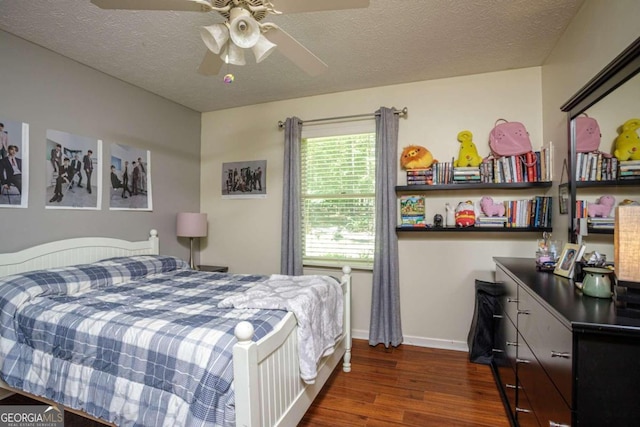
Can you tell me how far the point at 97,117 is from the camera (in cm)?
270

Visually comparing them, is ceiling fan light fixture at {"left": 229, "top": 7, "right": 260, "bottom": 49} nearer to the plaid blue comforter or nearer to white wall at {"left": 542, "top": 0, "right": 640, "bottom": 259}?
the plaid blue comforter

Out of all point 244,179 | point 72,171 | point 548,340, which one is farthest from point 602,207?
point 72,171

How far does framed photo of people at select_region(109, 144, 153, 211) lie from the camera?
9.30 feet

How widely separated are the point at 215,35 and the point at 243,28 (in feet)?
0.45

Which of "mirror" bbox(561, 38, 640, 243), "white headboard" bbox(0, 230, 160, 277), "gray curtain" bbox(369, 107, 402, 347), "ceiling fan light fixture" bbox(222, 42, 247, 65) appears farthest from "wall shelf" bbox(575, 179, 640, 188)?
"white headboard" bbox(0, 230, 160, 277)

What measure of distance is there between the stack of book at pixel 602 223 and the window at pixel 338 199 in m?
1.73

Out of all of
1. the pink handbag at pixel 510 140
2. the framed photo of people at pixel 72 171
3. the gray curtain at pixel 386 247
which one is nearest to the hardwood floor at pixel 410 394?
the gray curtain at pixel 386 247

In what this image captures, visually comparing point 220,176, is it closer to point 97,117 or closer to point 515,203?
point 97,117

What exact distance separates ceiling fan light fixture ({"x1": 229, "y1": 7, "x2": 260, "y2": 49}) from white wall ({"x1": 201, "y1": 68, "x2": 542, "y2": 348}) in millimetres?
1918

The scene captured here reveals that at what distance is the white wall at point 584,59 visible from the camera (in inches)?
58.6

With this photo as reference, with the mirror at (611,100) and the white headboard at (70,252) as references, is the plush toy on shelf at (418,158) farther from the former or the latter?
the white headboard at (70,252)

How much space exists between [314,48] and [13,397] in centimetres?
332

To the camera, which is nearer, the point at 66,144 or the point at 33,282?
the point at 33,282

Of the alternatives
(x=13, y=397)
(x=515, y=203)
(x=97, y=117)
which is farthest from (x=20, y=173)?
(x=515, y=203)
